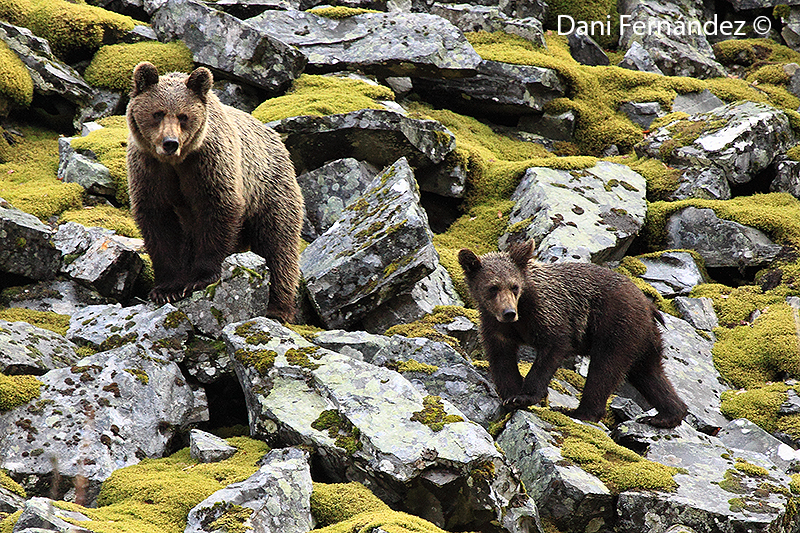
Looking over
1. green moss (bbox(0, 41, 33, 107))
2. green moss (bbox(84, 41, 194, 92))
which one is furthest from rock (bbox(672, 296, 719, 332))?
green moss (bbox(0, 41, 33, 107))

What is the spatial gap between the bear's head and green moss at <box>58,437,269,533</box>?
3.39 meters

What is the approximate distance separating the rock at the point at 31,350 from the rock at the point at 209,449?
6.16ft

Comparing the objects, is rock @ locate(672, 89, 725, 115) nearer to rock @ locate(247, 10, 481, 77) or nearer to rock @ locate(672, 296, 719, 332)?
rock @ locate(247, 10, 481, 77)

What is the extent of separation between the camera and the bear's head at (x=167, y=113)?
8.22 meters

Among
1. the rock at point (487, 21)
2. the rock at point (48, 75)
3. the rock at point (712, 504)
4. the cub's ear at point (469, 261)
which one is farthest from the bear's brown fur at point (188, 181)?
the rock at point (487, 21)

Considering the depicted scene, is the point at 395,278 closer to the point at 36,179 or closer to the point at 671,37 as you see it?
the point at 36,179

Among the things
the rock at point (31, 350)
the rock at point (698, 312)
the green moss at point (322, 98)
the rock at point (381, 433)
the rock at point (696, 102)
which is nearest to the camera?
the rock at point (381, 433)

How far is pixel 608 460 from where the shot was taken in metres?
7.55

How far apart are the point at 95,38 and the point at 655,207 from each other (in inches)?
437

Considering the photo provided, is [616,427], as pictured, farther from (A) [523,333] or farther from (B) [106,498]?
(B) [106,498]

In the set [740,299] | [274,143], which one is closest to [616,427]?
[740,299]

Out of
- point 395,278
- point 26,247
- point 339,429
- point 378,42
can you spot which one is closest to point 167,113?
point 26,247

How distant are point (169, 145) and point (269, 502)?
4.22 m

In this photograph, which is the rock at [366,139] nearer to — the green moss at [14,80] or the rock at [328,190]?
the rock at [328,190]
